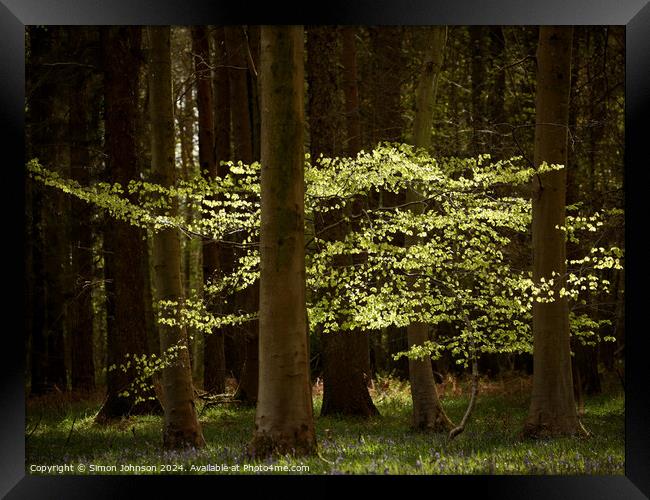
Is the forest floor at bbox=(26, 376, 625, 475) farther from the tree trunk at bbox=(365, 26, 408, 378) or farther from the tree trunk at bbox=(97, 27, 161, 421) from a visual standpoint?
the tree trunk at bbox=(365, 26, 408, 378)

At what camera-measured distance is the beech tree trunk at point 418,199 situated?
11.3m

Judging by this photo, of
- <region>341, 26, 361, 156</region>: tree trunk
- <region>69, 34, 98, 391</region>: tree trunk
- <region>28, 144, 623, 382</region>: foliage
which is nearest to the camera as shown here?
<region>28, 144, 623, 382</region>: foliage

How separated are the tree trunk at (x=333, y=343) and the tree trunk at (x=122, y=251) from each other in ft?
9.85

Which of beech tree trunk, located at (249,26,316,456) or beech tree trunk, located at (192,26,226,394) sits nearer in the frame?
beech tree trunk, located at (249,26,316,456)

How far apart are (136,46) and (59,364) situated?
7.91 m

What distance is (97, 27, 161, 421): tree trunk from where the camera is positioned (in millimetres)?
12609

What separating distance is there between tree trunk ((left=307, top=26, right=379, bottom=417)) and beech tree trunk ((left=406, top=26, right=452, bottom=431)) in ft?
4.92

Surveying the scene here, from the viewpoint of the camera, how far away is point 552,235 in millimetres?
10148

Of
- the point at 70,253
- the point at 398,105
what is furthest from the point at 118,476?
the point at 70,253

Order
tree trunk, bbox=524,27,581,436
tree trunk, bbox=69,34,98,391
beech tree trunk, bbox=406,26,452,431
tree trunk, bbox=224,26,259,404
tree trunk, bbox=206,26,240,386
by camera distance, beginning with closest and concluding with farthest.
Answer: tree trunk, bbox=524,27,581,436
beech tree trunk, bbox=406,26,452,431
tree trunk, bbox=224,26,259,404
tree trunk, bbox=69,34,98,391
tree trunk, bbox=206,26,240,386

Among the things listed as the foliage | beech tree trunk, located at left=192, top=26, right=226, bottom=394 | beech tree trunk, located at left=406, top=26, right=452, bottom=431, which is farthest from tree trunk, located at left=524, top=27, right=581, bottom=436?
beech tree trunk, located at left=192, top=26, right=226, bottom=394
